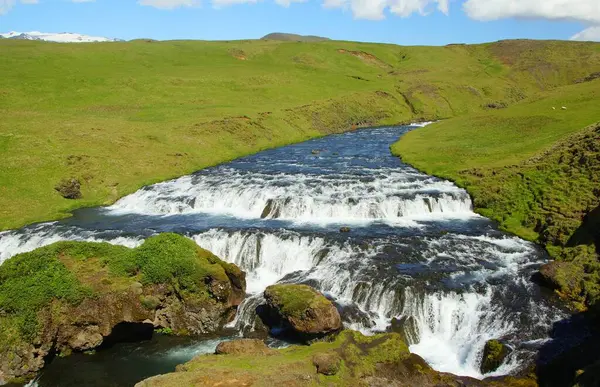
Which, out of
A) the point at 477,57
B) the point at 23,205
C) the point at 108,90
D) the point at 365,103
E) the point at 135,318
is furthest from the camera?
the point at 477,57

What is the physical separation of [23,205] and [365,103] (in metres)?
83.3

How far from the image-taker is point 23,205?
49.3 meters

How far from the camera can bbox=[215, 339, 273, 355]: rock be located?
21.7 m

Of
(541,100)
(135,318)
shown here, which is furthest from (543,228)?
(541,100)

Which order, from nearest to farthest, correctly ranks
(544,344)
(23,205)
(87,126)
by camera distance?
(544,344) → (23,205) → (87,126)

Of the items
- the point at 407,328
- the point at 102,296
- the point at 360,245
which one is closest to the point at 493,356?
the point at 407,328

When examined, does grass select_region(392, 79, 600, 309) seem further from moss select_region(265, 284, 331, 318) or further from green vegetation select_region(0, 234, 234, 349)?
green vegetation select_region(0, 234, 234, 349)

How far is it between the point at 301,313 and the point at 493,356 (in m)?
9.84

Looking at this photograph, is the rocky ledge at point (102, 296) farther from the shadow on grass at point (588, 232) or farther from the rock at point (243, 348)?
the shadow on grass at point (588, 232)

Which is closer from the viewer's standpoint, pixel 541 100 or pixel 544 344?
pixel 544 344

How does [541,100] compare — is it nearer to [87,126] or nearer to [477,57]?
[87,126]

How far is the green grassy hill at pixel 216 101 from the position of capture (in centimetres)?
5881

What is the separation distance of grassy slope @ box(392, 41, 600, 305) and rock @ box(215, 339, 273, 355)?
18810mm

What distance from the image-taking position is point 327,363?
18922 mm
